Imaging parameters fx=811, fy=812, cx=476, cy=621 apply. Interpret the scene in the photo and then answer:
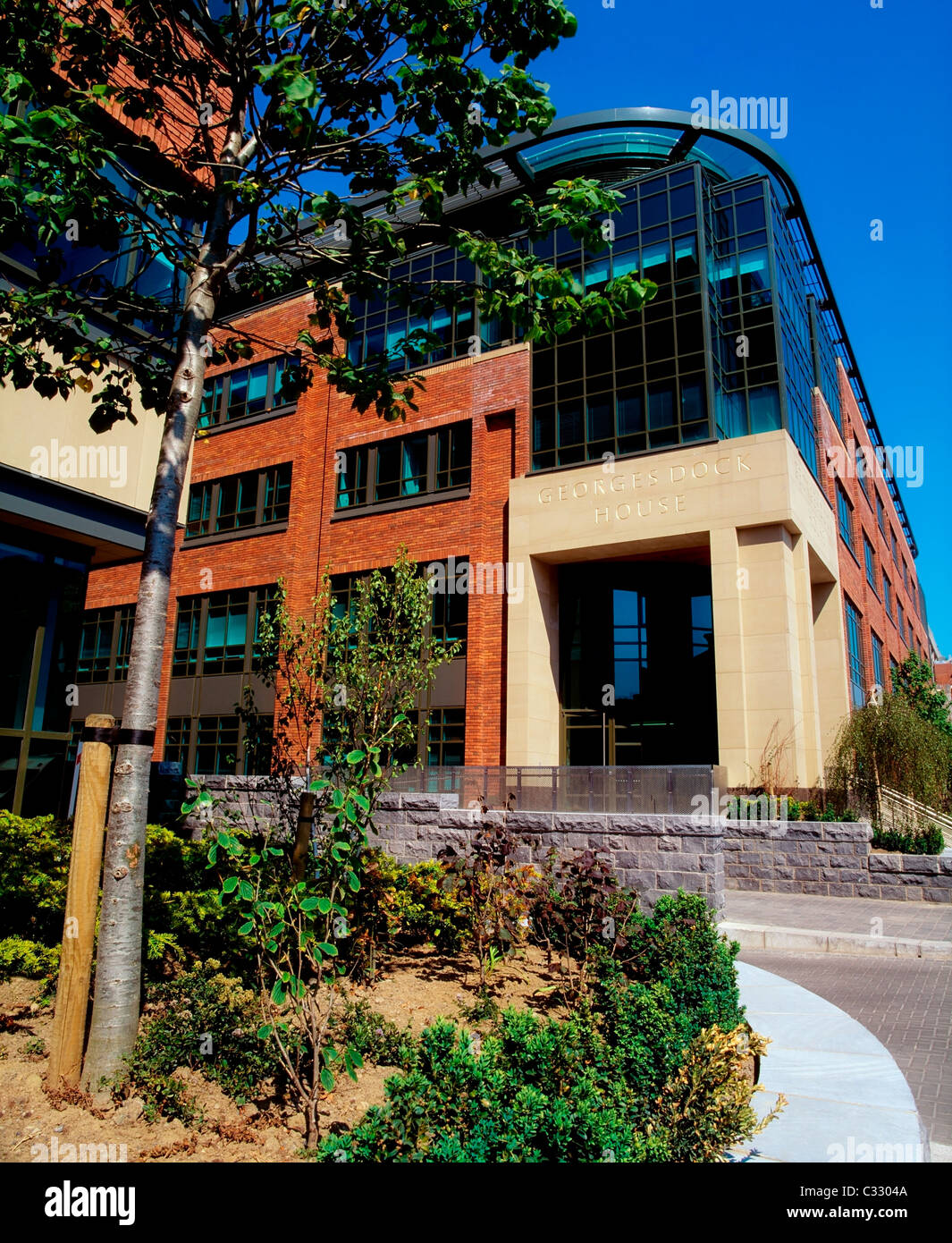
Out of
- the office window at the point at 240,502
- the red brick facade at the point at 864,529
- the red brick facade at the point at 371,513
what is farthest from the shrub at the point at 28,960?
the red brick facade at the point at 864,529

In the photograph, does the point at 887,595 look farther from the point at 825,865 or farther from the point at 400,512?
the point at 825,865

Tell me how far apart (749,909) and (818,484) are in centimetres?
1721

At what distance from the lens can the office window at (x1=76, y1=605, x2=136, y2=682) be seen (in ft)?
103

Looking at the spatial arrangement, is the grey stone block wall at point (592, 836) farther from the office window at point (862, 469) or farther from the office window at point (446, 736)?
the office window at point (862, 469)

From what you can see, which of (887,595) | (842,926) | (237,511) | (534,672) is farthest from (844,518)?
(237,511)

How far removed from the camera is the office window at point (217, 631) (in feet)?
91.4

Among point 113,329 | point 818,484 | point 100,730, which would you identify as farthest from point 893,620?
point 100,730

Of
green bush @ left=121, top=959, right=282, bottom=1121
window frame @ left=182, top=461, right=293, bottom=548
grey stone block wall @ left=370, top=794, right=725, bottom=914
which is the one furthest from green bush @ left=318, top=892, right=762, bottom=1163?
window frame @ left=182, top=461, right=293, bottom=548

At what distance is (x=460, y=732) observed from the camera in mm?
22828

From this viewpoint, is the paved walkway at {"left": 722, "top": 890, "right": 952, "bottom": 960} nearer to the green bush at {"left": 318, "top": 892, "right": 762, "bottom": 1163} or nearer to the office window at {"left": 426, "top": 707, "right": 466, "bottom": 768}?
the green bush at {"left": 318, "top": 892, "right": 762, "bottom": 1163}

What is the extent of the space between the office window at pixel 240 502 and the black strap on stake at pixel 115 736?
2389cm

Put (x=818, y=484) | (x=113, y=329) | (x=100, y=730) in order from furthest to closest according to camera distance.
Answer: (x=818, y=484)
(x=113, y=329)
(x=100, y=730)

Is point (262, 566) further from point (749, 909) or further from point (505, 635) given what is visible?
point (749, 909)

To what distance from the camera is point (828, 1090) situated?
5625 millimetres
